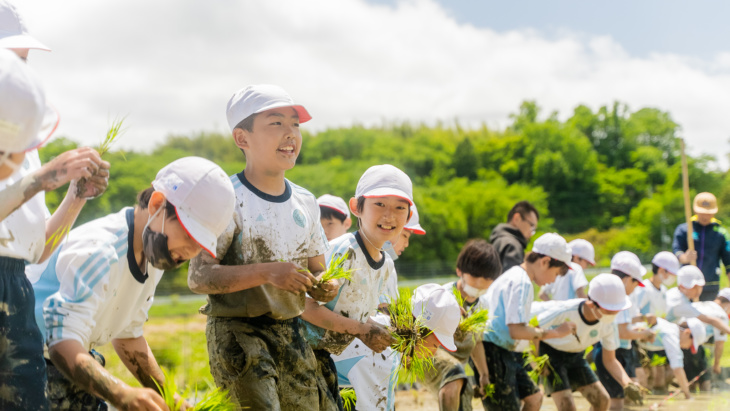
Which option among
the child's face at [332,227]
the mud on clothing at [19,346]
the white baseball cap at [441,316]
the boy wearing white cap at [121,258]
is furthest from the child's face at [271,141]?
the child's face at [332,227]

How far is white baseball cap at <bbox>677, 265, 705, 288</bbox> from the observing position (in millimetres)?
10516

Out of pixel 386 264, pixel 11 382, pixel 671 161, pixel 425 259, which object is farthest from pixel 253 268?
pixel 671 161

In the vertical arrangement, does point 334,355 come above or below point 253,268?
below

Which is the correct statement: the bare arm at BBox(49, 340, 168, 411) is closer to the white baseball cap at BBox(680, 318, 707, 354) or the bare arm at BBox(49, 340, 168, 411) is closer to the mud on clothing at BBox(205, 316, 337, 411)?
the mud on clothing at BBox(205, 316, 337, 411)

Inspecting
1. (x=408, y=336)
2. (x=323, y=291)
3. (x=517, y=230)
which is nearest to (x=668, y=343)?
(x=517, y=230)

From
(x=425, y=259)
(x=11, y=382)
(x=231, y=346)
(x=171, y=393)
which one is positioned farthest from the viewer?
(x=425, y=259)

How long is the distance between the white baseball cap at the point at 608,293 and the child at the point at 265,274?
4.20 m

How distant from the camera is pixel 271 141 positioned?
3.80 m

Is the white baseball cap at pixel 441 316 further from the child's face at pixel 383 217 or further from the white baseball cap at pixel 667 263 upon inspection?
the white baseball cap at pixel 667 263

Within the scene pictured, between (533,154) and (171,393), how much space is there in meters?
81.2

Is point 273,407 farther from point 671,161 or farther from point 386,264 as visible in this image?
point 671,161

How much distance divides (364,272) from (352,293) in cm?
16

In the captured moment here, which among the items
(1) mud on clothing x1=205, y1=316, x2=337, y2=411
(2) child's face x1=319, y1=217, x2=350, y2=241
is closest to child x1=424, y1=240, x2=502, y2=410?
(2) child's face x1=319, y1=217, x2=350, y2=241

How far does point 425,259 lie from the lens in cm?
5953
